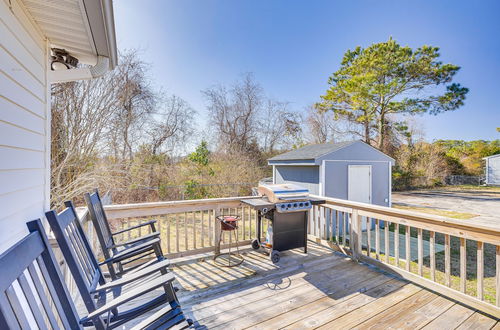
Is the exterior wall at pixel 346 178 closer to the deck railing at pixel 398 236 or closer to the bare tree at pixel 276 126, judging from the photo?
the deck railing at pixel 398 236

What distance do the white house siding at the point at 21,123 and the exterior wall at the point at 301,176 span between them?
19.5ft

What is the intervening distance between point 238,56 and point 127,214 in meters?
9.14

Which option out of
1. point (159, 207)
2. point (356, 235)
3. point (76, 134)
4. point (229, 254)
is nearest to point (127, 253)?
point (159, 207)

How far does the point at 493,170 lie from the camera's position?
63.2 feet

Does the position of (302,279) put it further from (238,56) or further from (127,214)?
(238,56)

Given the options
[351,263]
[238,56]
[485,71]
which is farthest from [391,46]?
[351,263]

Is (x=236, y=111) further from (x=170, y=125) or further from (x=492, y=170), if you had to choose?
(x=492, y=170)

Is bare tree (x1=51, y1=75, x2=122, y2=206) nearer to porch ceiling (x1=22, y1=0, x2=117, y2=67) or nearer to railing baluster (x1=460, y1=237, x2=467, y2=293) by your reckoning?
porch ceiling (x1=22, y1=0, x2=117, y2=67)

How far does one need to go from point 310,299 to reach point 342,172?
200 inches

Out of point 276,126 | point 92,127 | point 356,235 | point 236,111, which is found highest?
point 236,111

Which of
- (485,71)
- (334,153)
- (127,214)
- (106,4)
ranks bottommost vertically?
(127,214)

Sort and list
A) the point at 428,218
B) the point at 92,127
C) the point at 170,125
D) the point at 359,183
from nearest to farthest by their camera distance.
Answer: the point at 428,218 < the point at 92,127 < the point at 359,183 < the point at 170,125

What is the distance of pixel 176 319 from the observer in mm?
1533

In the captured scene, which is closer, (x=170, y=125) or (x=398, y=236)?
(x=398, y=236)
